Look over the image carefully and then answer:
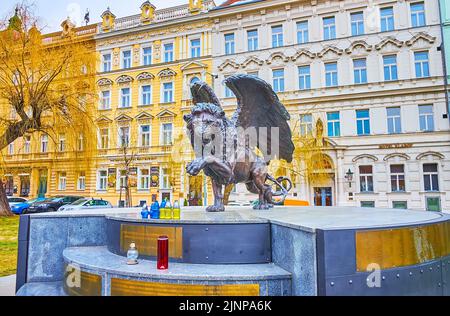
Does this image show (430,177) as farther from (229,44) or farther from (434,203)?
(229,44)

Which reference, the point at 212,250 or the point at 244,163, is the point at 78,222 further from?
the point at 244,163

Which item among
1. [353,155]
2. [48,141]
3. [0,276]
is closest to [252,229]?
[0,276]

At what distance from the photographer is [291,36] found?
2523cm

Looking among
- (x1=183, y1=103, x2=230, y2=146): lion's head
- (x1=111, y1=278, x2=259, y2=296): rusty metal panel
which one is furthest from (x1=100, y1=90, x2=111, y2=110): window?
(x1=111, y1=278, x2=259, y2=296): rusty metal panel

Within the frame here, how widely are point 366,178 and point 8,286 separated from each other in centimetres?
2175

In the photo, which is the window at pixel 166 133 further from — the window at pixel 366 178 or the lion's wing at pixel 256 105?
the lion's wing at pixel 256 105

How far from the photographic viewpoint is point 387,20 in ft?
75.9

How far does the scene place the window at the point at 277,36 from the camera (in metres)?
25.8

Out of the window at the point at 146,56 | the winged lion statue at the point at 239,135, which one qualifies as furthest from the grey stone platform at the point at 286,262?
the window at the point at 146,56

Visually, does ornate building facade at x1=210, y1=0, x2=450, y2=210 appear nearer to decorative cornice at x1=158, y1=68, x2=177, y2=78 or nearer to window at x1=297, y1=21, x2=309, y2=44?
window at x1=297, y1=21, x2=309, y2=44

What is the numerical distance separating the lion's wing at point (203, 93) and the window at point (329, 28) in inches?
829

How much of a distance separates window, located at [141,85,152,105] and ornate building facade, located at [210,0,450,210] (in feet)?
30.5

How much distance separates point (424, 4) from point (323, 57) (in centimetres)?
729

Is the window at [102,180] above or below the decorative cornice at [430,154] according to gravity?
below
